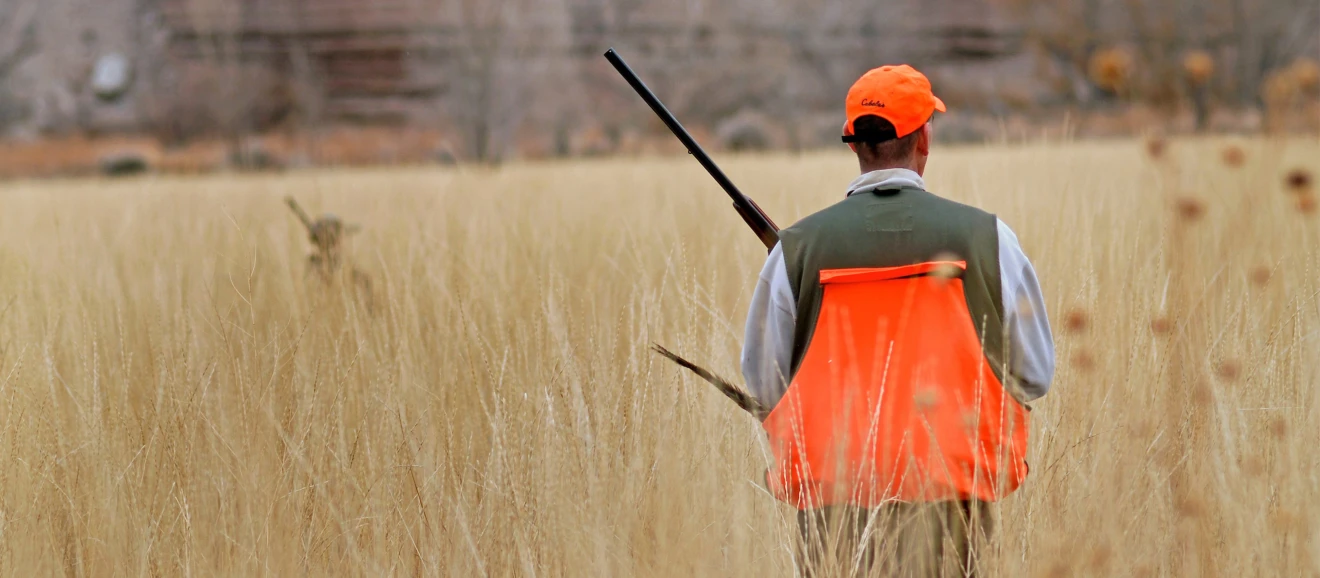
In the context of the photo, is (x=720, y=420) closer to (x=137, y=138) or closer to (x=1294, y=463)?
(x=1294, y=463)

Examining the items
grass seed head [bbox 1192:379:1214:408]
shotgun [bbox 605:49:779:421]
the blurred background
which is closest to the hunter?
shotgun [bbox 605:49:779:421]

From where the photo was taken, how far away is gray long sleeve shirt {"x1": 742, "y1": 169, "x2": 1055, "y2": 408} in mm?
1854

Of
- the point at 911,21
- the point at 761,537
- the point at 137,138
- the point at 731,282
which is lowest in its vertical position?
the point at 761,537

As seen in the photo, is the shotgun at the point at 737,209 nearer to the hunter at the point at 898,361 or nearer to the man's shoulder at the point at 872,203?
the hunter at the point at 898,361

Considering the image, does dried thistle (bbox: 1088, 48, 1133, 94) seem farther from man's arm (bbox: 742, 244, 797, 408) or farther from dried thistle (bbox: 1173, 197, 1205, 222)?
man's arm (bbox: 742, 244, 797, 408)

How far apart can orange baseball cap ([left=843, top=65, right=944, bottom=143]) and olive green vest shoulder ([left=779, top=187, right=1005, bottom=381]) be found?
11 cm

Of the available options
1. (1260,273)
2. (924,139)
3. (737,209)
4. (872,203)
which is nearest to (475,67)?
(737,209)

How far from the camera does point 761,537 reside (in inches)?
86.5

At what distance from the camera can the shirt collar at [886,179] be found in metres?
1.84

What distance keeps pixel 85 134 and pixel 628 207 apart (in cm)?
3920

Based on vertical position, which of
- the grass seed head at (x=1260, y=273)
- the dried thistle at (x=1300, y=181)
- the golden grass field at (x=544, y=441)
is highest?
the dried thistle at (x=1300, y=181)

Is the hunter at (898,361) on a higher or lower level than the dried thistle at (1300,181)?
lower

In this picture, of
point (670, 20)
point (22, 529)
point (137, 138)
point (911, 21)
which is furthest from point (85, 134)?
point (22, 529)

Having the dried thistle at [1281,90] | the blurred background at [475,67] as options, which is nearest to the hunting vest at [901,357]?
the dried thistle at [1281,90]
